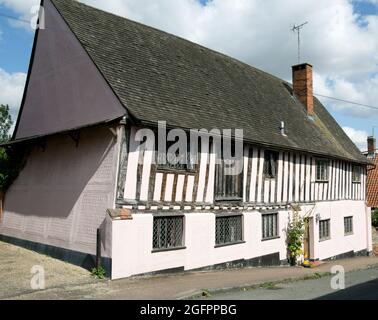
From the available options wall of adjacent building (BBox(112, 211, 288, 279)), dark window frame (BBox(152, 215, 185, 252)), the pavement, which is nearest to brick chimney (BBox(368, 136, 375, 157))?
wall of adjacent building (BBox(112, 211, 288, 279))

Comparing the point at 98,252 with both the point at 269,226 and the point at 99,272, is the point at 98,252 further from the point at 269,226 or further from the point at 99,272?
the point at 269,226

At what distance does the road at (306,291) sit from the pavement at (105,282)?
0.27 meters

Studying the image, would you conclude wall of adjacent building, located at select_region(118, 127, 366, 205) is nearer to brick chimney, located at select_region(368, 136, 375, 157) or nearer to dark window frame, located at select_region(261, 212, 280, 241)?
dark window frame, located at select_region(261, 212, 280, 241)

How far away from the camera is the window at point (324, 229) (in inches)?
719

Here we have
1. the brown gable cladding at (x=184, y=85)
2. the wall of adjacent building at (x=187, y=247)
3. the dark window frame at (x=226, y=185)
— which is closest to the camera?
the wall of adjacent building at (x=187, y=247)

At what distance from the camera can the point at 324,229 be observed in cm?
1862

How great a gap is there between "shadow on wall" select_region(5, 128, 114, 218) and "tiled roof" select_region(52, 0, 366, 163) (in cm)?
164

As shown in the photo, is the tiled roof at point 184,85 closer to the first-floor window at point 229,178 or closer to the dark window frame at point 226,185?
the first-floor window at point 229,178

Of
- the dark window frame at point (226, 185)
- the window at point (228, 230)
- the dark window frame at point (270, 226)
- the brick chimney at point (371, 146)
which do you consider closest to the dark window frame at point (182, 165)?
the dark window frame at point (226, 185)

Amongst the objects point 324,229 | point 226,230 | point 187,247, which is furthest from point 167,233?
point 324,229

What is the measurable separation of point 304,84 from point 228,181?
417 inches

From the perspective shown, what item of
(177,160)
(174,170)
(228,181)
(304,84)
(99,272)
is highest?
(304,84)
